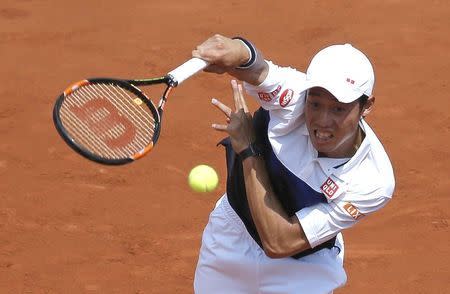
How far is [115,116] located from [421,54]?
512cm

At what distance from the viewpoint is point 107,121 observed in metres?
4.89

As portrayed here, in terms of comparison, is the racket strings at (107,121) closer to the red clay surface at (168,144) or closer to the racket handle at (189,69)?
the racket handle at (189,69)

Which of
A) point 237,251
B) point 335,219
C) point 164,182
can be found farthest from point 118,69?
point 335,219

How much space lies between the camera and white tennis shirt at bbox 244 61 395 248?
467 centimetres

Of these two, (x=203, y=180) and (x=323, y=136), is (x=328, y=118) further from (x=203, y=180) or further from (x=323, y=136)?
(x=203, y=180)

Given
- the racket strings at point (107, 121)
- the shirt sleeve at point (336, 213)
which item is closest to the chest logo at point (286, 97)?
the shirt sleeve at point (336, 213)

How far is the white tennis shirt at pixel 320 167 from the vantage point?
15.3 ft

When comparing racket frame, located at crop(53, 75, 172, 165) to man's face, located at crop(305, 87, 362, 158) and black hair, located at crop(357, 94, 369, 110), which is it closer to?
man's face, located at crop(305, 87, 362, 158)

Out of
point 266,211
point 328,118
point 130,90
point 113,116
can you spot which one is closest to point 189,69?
point 130,90

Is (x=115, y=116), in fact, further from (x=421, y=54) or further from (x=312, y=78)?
(x=421, y=54)

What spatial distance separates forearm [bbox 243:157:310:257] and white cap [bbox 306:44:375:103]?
1.91 feet

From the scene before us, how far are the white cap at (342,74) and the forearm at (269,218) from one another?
58cm

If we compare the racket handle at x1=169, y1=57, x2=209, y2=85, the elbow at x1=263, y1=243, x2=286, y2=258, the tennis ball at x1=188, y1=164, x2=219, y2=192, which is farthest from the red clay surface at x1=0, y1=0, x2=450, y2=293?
the racket handle at x1=169, y1=57, x2=209, y2=85

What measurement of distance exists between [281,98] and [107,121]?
36.1 inches
